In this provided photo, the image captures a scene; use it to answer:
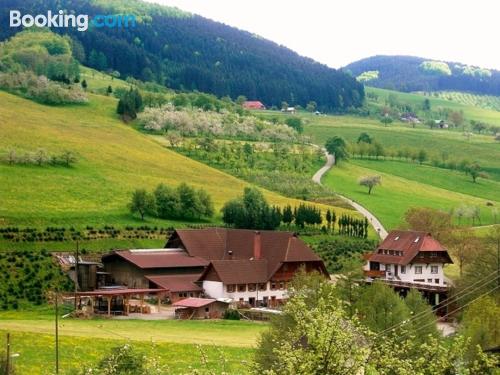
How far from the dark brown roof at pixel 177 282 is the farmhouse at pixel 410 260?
524 inches

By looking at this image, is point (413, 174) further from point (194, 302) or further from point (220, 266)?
point (194, 302)

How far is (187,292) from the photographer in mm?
68562

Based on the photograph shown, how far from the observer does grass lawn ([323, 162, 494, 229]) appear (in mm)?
107812

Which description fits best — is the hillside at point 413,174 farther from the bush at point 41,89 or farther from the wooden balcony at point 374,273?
the bush at point 41,89

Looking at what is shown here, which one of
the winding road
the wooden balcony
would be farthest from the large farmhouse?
the winding road

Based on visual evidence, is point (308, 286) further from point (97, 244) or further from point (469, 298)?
point (97, 244)

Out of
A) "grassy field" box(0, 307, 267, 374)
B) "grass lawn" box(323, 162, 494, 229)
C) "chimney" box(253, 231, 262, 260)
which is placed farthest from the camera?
"grass lawn" box(323, 162, 494, 229)

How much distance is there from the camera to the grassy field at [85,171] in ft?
268

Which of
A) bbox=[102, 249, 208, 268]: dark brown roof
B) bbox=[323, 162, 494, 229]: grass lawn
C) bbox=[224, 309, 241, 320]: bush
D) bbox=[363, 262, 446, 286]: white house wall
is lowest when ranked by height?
bbox=[224, 309, 241, 320]: bush

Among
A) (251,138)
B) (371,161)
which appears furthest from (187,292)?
(371,161)

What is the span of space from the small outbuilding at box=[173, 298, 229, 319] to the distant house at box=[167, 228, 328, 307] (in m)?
4.44

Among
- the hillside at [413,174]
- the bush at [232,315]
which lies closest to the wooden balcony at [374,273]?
the bush at [232,315]

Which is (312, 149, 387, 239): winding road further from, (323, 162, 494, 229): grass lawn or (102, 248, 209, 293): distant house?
(102, 248, 209, 293): distant house

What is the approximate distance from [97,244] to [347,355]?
5855 centimetres
